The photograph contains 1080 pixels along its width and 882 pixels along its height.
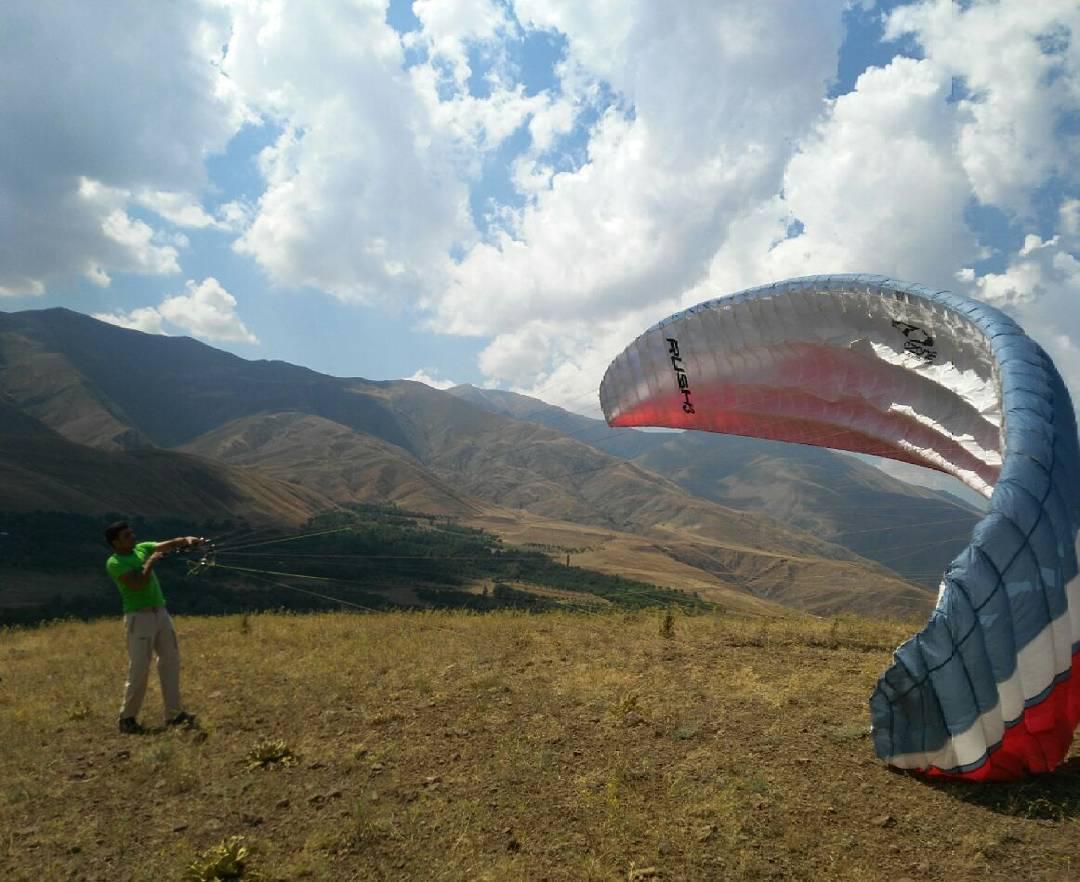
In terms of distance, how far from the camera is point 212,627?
13734mm

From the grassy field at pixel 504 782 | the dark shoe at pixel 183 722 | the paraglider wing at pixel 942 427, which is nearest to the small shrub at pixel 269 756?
the grassy field at pixel 504 782

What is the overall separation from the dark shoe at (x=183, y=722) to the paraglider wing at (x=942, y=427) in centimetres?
696

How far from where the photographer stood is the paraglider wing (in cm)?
504

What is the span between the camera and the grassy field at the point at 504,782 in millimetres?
4426

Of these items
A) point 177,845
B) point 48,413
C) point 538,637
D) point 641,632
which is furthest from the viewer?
point 48,413

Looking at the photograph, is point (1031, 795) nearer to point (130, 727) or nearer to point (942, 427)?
point (942, 427)

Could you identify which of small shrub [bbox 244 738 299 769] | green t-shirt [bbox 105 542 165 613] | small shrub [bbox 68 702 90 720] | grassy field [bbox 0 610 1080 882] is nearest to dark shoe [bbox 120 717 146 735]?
grassy field [bbox 0 610 1080 882]

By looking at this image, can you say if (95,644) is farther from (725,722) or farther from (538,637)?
(725,722)

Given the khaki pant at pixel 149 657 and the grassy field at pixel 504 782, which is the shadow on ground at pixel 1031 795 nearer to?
the grassy field at pixel 504 782

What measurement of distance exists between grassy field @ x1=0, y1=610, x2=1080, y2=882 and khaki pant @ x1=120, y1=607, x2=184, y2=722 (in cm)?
44

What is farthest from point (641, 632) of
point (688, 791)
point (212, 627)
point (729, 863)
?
point (212, 627)

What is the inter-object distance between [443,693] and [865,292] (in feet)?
26.3

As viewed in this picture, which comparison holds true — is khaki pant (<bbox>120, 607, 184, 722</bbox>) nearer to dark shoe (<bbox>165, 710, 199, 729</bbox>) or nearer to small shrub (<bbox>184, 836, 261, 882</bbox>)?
dark shoe (<bbox>165, 710, 199, 729</bbox>)

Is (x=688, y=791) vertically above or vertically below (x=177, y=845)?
above
